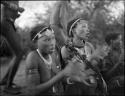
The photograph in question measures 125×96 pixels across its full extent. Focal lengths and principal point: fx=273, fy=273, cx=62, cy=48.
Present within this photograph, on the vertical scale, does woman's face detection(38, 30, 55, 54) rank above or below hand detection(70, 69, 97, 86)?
above

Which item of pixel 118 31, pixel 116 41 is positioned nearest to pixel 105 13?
pixel 118 31

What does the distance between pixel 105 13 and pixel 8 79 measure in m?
2.59

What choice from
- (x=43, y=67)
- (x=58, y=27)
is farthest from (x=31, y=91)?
(x=58, y=27)

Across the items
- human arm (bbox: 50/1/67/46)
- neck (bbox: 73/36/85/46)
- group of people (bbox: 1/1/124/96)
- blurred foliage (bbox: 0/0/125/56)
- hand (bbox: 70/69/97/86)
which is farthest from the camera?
blurred foliage (bbox: 0/0/125/56)

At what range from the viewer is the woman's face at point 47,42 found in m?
2.03

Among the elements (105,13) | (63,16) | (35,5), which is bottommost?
(63,16)

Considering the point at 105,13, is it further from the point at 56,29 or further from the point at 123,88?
the point at 56,29

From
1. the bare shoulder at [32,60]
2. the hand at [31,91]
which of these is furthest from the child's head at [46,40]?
the hand at [31,91]

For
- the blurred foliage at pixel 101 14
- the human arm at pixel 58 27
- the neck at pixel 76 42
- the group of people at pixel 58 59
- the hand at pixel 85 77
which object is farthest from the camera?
the blurred foliage at pixel 101 14

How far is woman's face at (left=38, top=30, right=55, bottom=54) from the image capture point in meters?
2.03

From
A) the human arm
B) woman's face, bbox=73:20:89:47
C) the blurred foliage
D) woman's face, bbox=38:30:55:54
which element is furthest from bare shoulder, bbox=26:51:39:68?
the blurred foliage

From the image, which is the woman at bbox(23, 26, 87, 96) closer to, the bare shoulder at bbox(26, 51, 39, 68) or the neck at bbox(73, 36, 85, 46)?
the bare shoulder at bbox(26, 51, 39, 68)

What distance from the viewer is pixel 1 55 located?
706 centimetres

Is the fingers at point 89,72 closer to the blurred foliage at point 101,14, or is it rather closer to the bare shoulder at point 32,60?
the bare shoulder at point 32,60
